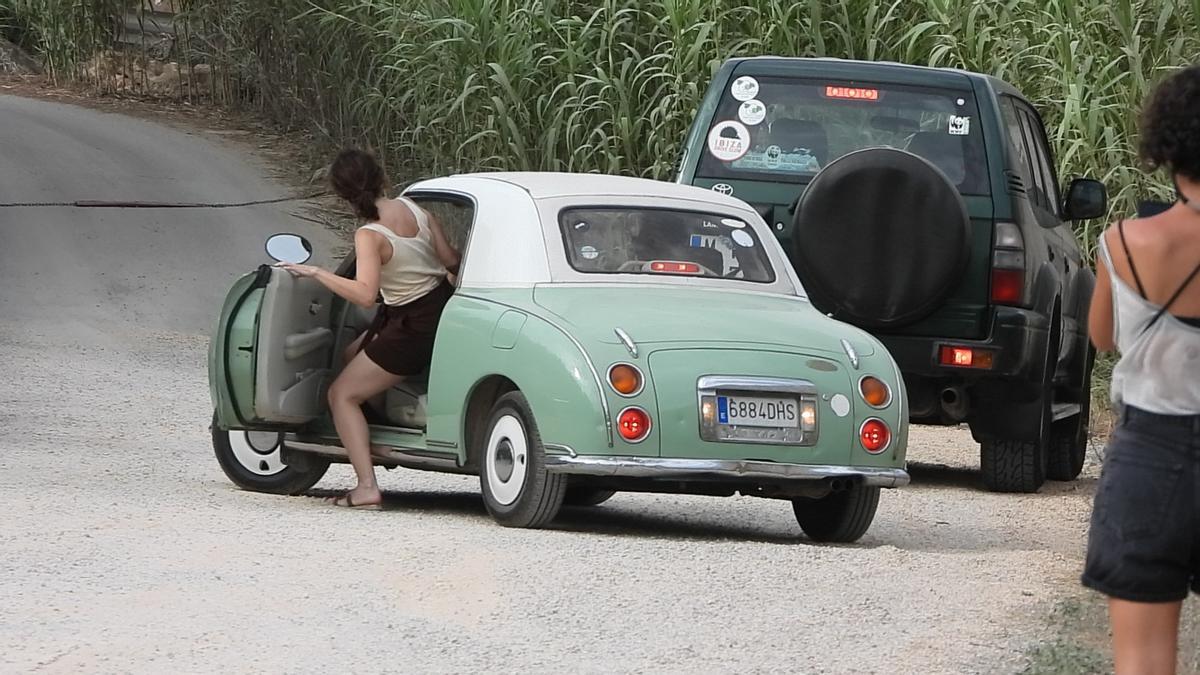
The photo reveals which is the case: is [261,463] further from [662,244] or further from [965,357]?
[965,357]

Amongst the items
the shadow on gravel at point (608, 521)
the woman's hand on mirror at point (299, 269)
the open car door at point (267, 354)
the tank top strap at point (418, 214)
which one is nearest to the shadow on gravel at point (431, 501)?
the shadow on gravel at point (608, 521)

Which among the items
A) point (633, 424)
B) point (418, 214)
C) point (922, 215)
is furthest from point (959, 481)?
point (633, 424)

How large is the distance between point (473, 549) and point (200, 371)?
8230 millimetres

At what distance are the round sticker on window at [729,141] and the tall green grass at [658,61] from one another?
3.90m

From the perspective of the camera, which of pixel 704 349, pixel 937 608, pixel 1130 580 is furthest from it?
pixel 704 349

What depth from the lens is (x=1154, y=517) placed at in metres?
4.38

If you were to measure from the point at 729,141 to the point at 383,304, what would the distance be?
240cm

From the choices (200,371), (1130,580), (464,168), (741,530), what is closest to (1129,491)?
(1130,580)

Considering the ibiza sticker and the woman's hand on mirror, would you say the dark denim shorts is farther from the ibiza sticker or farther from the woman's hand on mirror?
the ibiza sticker

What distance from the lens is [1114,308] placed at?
4488 mm

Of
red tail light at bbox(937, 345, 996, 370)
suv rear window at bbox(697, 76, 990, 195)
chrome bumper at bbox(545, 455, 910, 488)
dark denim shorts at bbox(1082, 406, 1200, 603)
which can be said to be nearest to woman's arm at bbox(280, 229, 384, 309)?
chrome bumper at bbox(545, 455, 910, 488)

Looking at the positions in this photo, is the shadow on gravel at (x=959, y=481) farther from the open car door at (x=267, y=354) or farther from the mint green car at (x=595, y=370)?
the open car door at (x=267, y=354)

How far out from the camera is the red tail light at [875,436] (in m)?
8.55

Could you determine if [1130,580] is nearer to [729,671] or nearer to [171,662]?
[729,671]
